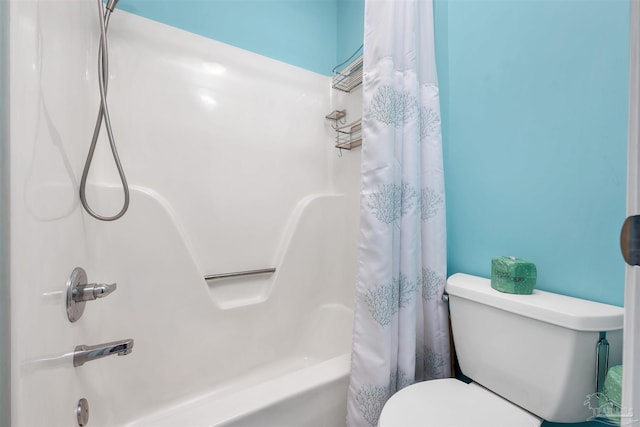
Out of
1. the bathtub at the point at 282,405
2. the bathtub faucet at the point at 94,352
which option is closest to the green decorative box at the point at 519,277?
the bathtub at the point at 282,405

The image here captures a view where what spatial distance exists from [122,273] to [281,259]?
28.3 inches

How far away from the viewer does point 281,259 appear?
147 centimetres

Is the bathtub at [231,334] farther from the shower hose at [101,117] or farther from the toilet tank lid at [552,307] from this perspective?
the toilet tank lid at [552,307]

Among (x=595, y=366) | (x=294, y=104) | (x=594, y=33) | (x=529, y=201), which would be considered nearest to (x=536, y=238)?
(x=529, y=201)

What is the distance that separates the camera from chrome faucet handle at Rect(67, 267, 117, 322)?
0.62 m

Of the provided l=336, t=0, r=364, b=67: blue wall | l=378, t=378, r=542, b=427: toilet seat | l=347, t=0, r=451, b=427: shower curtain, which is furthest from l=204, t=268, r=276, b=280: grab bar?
l=336, t=0, r=364, b=67: blue wall

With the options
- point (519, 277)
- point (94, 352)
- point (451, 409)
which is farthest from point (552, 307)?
point (94, 352)

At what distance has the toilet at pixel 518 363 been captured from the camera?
62 centimetres

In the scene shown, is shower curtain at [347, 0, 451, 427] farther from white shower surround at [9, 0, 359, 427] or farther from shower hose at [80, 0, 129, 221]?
shower hose at [80, 0, 129, 221]

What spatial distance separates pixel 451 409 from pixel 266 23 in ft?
6.27

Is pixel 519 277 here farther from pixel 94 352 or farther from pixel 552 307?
pixel 94 352

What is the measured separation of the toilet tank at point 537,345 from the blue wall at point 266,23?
60.7 inches

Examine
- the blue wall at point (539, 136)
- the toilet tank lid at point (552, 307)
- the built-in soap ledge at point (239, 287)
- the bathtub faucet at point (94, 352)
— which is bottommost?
the built-in soap ledge at point (239, 287)

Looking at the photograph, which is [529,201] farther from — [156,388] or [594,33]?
[156,388]
